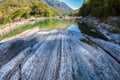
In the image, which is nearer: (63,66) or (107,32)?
(63,66)

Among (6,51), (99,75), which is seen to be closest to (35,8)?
(6,51)

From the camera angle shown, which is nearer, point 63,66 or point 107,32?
point 63,66

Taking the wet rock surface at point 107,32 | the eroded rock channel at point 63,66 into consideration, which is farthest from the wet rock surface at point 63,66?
the wet rock surface at point 107,32

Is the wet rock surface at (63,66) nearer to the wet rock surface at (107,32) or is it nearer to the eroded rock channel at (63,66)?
the eroded rock channel at (63,66)

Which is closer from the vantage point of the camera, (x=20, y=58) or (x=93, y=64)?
(x=93, y=64)

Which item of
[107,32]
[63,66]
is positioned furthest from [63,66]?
[107,32]

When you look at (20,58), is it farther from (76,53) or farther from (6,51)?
(76,53)

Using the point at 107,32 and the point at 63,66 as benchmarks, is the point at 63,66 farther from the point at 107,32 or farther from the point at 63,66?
the point at 107,32

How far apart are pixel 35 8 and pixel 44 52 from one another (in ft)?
402

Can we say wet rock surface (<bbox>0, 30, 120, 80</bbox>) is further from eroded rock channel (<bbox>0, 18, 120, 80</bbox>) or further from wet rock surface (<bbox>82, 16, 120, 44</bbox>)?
wet rock surface (<bbox>82, 16, 120, 44</bbox>)

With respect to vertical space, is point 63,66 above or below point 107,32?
above

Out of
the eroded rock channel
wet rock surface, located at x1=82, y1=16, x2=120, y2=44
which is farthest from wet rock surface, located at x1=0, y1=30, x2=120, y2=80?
wet rock surface, located at x1=82, y1=16, x2=120, y2=44

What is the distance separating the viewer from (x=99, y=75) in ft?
36.9

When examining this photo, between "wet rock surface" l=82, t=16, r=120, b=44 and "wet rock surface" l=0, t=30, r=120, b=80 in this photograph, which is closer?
"wet rock surface" l=0, t=30, r=120, b=80
